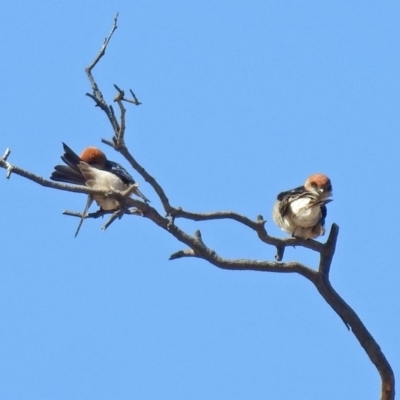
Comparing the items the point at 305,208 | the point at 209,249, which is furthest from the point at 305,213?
the point at 209,249

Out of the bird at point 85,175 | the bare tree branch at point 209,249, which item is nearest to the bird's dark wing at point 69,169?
the bird at point 85,175

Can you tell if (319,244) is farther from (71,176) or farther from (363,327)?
(71,176)

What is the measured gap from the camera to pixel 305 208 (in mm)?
9312

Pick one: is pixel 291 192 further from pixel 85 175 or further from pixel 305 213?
pixel 85 175

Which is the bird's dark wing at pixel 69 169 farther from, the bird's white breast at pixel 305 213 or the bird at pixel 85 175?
the bird's white breast at pixel 305 213

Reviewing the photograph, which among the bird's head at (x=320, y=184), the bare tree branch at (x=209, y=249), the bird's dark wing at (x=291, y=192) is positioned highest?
the bird's head at (x=320, y=184)

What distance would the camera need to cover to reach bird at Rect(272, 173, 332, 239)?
9318 millimetres

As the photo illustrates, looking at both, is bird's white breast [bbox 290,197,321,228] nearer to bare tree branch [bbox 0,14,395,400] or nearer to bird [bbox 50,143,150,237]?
bare tree branch [bbox 0,14,395,400]

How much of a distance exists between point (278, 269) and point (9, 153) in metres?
2.39

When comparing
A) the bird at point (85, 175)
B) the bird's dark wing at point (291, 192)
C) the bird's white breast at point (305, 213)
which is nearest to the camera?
the bird's white breast at point (305, 213)

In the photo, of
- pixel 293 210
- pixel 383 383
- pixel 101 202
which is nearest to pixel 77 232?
pixel 101 202

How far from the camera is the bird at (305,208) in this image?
30.6ft

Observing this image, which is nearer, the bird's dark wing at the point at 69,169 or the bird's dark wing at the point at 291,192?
the bird's dark wing at the point at 291,192

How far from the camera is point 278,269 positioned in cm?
779
